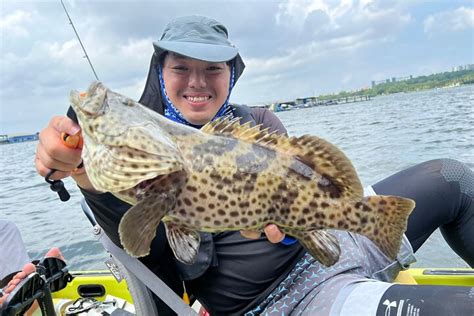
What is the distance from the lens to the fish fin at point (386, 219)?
2244 millimetres


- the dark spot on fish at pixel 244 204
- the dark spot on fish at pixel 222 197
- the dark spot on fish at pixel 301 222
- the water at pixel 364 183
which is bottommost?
the water at pixel 364 183

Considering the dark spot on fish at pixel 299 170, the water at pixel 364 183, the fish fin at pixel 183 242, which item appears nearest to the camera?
the fish fin at pixel 183 242

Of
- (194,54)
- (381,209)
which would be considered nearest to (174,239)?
(381,209)

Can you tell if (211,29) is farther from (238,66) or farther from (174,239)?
(174,239)

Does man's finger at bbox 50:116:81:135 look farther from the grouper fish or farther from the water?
the water

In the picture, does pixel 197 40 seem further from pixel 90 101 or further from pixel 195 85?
pixel 90 101

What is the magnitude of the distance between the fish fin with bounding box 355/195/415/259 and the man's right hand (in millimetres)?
1529

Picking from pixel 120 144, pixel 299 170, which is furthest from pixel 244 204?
pixel 120 144

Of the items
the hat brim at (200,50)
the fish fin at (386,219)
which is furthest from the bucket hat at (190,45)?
the fish fin at (386,219)

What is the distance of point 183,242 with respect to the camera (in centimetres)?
198

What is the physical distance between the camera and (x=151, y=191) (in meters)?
1.89

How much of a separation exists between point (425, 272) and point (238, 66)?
2.93 metres

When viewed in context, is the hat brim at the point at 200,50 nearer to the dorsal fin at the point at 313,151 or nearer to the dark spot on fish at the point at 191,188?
the dorsal fin at the point at 313,151

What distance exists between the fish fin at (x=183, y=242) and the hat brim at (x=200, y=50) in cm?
127
